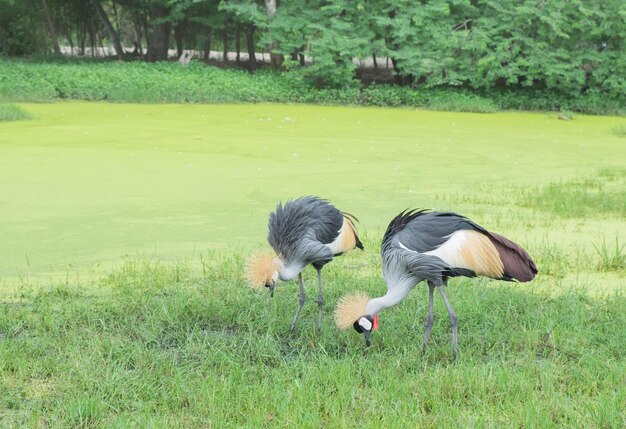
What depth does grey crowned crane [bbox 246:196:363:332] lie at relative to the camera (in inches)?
124

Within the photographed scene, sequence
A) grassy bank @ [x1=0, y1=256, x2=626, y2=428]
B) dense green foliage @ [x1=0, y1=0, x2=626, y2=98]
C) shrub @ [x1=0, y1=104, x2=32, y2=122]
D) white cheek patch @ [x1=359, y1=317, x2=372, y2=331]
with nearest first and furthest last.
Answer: grassy bank @ [x1=0, y1=256, x2=626, y2=428]
white cheek patch @ [x1=359, y1=317, x2=372, y2=331]
shrub @ [x1=0, y1=104, x2=32, y2=122]
dense green foliage @ [x1=0, y1=0, x2=626, y2=98]

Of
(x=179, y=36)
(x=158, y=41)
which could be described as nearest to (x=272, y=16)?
(x=158, y=41)

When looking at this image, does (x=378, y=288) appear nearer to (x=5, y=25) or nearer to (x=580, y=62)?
Result: (x=580, y=62)

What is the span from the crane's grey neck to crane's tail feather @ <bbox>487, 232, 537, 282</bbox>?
0.31 meters

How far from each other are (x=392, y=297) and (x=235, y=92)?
11.0 m

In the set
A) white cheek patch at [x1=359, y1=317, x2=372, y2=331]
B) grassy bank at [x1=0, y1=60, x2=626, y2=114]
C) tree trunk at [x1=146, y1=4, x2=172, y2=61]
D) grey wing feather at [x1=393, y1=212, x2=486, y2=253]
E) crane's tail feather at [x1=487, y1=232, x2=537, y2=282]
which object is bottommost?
grassy bank at [x1=0, y1=60, x2=626, y2=114]

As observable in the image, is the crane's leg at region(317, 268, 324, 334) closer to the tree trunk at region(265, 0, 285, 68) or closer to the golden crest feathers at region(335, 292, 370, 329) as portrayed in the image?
the golden crest feathers at region(335, 292, 370, 329)

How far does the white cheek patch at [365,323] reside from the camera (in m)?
2.87

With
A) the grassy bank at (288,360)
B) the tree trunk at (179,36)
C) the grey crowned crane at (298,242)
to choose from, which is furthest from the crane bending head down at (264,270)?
the tree trunk at (179,36)

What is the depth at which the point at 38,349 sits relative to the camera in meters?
3.03

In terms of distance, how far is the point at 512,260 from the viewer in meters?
3.02

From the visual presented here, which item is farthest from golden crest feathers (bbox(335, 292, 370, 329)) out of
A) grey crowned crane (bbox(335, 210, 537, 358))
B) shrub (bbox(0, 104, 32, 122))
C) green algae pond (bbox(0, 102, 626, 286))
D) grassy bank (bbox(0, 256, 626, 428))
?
shrub (bbox(0, 104, 32, 122))

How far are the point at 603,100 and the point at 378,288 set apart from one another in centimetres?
1055

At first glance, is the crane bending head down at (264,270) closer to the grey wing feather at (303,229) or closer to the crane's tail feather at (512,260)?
the grey wing feather at (303,229)
